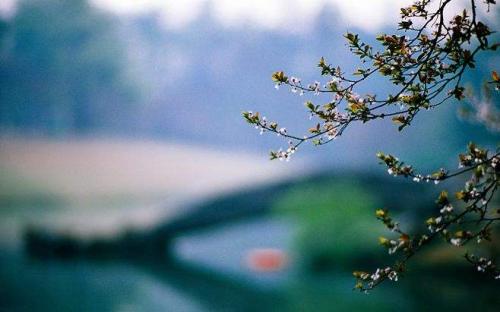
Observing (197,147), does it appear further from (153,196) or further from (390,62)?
(390,62)

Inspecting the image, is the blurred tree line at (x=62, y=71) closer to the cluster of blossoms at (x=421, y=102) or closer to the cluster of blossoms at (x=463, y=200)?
the cluster of blossoms at (x=421, y=102)

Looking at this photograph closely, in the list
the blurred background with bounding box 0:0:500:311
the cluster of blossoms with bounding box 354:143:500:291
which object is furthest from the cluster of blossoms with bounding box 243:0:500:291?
the blurred background with bounding box 0:0:500:311

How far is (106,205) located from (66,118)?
781 millimetres

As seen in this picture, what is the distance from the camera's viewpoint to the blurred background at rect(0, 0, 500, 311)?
5.01 meters

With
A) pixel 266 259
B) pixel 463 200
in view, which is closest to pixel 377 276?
pixel 463 200

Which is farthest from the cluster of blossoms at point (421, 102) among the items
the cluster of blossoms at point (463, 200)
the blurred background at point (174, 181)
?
the blurred background at point (174, 181)

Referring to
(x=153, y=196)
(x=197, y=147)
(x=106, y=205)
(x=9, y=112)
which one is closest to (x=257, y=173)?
(x=197, y=147)

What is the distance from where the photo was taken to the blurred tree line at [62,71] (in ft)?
16.4

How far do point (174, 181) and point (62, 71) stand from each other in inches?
49.8

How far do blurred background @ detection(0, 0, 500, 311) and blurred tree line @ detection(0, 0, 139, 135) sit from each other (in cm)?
1

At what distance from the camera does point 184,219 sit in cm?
515

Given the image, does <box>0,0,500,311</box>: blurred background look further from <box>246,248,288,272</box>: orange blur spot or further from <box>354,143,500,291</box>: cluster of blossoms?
<box>354,143,500,291</box>: cluster of blossoms

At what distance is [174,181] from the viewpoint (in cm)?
518

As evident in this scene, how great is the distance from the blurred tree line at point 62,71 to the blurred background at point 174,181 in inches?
0.4
